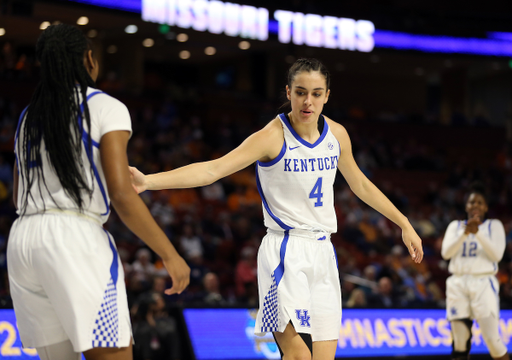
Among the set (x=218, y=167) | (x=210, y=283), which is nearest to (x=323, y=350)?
(x=218, y=167)

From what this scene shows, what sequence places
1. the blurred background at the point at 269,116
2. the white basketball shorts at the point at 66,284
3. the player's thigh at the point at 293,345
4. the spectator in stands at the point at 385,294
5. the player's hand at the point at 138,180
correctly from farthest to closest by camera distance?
the blurred background at the point at 269,116, the spectator in stands at the point at 385,294, the player's thigh at the point at 293,345, the player's hand at the point at 138,180, the white basketball shorts at the point at 66,284

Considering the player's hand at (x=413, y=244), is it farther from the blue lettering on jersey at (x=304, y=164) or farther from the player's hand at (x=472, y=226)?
the player's hand at (x=472, y=226)

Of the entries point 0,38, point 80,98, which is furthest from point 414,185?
point 80,98

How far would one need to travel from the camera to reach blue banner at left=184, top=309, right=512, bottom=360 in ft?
27.3

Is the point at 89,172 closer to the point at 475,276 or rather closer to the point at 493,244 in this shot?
the point at 493,244

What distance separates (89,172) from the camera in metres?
2.62

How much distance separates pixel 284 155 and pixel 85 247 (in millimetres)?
1755

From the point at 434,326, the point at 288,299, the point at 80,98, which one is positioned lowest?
the point at 434,326

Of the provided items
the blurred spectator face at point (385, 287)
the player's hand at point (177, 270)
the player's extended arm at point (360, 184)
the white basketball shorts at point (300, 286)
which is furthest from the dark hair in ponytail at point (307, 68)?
the blurred spectator face at point (385, 287)

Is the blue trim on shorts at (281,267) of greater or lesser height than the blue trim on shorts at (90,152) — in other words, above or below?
below

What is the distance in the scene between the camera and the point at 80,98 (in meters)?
2.66

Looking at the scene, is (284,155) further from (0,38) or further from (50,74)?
(0,38)

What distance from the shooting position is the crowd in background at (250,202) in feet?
34.6

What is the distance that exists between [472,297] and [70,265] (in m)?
5.52
